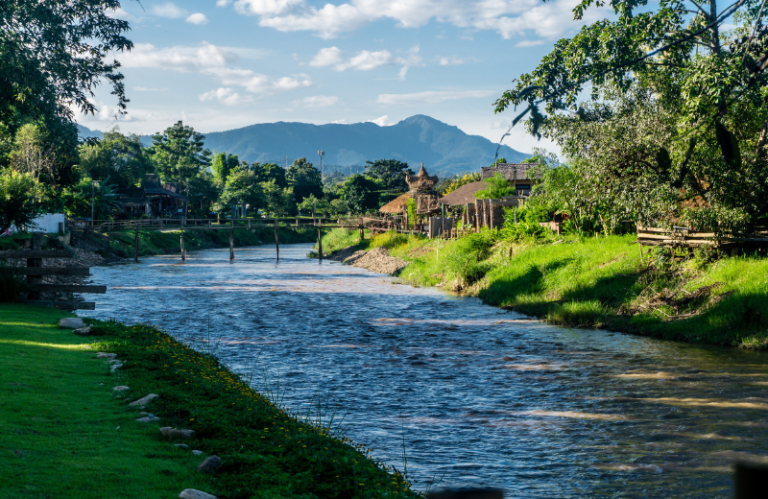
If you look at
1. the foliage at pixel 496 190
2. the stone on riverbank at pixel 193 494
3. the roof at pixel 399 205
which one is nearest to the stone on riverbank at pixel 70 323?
the stone on riverbank at pixel 193 494

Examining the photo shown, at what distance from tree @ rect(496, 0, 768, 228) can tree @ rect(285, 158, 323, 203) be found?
350ft

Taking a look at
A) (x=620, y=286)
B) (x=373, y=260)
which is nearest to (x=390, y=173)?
(x=373, y=260)

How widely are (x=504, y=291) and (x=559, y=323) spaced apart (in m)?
5.98

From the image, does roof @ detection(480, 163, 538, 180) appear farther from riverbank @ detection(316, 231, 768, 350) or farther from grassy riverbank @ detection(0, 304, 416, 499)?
grassy riverbank @ detection(0, 304, 416, 499)

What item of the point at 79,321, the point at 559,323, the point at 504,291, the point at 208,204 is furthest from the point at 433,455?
→ the point at 208,204

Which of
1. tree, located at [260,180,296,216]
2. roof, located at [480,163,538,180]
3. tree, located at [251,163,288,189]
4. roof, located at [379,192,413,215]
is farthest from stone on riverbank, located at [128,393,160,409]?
tree, located at [251,163,288,189]

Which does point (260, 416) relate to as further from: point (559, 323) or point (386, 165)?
point (386, 165)

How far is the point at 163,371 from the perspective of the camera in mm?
12039

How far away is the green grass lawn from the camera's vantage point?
252 inches

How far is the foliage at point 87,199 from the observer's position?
7031cm

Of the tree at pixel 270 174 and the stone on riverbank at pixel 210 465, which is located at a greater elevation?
the tree at pixel 270 174

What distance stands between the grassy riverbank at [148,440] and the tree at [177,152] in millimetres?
106197

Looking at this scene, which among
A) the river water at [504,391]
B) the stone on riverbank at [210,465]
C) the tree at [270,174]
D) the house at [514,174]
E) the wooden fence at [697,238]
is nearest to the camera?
the stone on riverbank at [210,465]

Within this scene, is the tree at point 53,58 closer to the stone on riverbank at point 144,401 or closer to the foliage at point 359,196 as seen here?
the stone on riverbank at point 144,401
